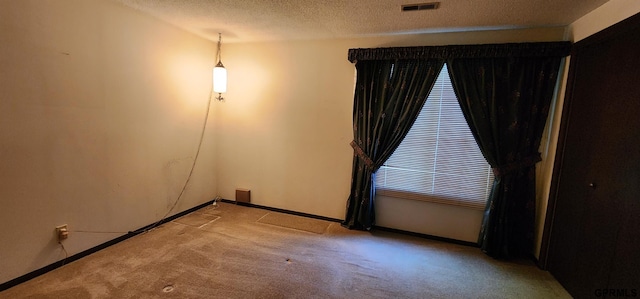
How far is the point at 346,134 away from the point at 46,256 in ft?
9.53

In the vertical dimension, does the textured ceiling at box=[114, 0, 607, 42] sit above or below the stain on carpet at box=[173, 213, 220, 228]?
above

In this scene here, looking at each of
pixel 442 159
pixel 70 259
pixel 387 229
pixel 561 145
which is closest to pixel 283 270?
pixel 387 229

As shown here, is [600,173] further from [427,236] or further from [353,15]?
[353,15]

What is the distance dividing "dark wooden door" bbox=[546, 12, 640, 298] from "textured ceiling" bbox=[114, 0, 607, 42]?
454mm

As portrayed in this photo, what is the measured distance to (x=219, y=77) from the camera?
11.1 feet

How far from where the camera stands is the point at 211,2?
2.30 m

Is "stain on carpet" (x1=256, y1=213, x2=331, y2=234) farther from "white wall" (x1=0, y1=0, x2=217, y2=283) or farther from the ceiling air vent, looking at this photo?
the ceiling air vent

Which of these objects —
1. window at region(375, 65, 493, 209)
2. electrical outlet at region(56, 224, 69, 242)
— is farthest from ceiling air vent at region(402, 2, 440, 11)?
electrical outlet at region(56, 224, 69, 242)

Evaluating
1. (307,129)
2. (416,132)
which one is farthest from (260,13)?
(416,132)

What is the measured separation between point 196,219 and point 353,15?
2.93 meters

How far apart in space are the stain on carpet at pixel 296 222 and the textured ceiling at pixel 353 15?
2252 mm

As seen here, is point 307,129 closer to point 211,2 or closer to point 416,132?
point 416,132

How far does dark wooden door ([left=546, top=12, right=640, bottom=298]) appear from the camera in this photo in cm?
167

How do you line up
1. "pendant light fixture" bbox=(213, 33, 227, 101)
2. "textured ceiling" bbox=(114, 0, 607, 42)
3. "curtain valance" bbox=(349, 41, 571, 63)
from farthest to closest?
1. "pendant light fixture" bbox=(213, 33, 227, 101)
2. "curtain valance" bbox=(349, 41, 571, 63)
3. "textured ceiling" bbox=(114, 0, 607, 42)
